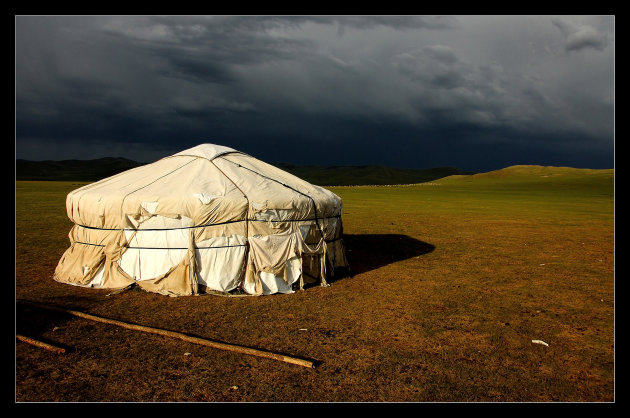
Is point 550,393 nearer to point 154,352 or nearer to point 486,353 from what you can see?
point 486,353

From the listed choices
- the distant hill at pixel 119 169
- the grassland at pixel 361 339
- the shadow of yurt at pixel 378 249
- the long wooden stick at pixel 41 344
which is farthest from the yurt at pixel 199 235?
the distant hill at pixel 119 169

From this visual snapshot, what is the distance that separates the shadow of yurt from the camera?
37.3ft

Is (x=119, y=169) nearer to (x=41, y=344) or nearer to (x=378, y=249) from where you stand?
(x=378, y=249)

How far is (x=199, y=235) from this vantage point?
26.3 ft

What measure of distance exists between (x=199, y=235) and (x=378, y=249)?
23.0 ft

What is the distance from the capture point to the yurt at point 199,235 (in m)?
8.03

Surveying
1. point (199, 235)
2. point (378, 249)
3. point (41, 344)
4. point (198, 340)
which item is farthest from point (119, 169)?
point (198, 340)

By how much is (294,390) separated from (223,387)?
0.79 metres

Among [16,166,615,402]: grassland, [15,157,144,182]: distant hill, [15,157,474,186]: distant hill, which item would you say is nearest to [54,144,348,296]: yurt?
[16,166,615,402]: grassland

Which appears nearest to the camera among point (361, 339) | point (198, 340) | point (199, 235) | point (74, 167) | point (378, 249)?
point (198, 340)

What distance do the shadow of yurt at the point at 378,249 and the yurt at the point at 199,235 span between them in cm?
238

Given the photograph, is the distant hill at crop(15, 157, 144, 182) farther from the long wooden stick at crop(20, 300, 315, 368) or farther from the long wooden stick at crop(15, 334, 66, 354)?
the long wooden stick at crop(15, 334, 66, 354)

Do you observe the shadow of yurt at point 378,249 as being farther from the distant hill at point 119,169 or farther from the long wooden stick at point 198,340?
the distant hill at point 119,169
